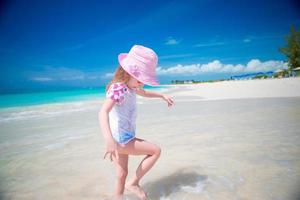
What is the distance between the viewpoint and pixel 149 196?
170cm

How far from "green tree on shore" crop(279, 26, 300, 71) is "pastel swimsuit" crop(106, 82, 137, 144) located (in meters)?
32.6

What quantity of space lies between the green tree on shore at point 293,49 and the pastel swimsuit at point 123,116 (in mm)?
32644

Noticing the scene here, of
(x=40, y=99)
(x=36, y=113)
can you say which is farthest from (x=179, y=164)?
(x=40, y=99)

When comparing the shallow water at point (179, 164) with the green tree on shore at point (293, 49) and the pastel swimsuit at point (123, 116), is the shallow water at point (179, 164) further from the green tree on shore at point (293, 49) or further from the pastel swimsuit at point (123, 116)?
the green tree on shore at point (293, 49)

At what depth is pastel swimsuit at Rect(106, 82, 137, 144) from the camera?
1.60 meters

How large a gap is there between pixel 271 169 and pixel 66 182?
1.79 metres

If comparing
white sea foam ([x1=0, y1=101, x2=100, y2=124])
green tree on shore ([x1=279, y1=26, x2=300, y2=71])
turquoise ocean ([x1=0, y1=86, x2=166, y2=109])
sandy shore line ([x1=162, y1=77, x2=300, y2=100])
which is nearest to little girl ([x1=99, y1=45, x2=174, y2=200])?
white sea foam ([x1=0, y1=101, x2=100, y2=124])

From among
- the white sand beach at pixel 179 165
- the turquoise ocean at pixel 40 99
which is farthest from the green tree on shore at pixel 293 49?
the white sand beach at pixel 179 165

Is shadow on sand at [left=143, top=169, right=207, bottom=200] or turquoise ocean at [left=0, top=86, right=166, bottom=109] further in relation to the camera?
turquoise ocean at [left=0, top=86, right=166, bottom=109]

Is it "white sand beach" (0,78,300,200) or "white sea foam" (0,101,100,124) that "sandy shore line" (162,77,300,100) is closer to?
"white sea foam" (0,101,100,124)

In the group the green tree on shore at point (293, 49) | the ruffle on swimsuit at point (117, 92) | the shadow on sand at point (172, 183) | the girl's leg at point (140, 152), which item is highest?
the green tree on shore at point (293, 49)

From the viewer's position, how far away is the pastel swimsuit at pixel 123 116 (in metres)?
1.60

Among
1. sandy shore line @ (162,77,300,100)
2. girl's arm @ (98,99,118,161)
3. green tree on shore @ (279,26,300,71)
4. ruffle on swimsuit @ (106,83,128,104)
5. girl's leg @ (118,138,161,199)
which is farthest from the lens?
green tree on shore @ (279,26,300,71)

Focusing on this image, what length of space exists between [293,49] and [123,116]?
33706 millimetres
